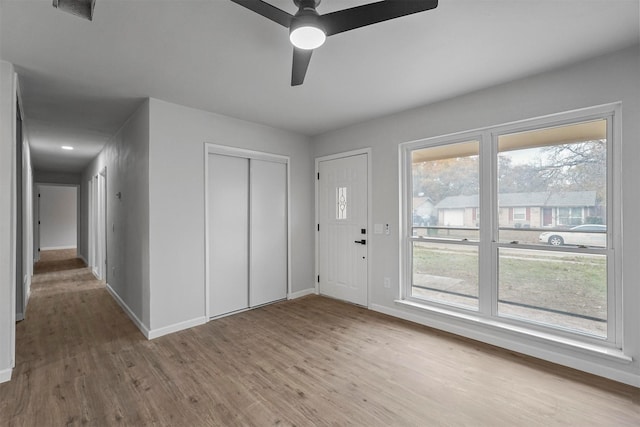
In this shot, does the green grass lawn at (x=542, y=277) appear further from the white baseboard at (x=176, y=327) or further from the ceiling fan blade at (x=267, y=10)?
the white baseboard at (x=176, y=327)

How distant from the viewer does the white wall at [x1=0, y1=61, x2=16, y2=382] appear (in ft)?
7.72

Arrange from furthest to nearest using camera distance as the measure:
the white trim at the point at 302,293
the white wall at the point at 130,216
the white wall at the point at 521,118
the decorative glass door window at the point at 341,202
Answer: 1. the white trim at the point at 302,293
2. the decorative glass door window at the point at 341,202
3. the white wall at the point at 130,216
4. the white wall at the point at 521,118

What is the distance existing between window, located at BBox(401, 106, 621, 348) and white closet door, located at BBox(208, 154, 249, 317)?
224 cm

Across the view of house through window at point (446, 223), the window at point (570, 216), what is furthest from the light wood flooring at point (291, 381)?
the window at point (570, 216)

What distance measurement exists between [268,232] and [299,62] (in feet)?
8.97

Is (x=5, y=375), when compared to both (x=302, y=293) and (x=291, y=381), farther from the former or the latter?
(x=302, y=293)

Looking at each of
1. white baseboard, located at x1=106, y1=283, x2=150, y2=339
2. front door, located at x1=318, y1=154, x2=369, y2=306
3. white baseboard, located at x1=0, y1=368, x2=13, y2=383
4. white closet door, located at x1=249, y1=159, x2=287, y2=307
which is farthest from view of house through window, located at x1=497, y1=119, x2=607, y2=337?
white baseboard, located at x1=0, y1=368, x2=13, y2=383

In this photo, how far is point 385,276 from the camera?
3904mm

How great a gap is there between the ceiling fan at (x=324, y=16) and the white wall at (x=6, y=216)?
2.37 m

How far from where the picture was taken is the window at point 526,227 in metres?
2.48

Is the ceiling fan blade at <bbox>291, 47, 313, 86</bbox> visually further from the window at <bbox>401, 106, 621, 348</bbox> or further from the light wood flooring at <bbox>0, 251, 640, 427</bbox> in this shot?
the light wood flooring at <bbox>0, 251, 640, 427</bbox>

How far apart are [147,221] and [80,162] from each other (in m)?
5.61

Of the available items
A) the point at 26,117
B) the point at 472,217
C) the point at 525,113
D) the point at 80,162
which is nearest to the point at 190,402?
the point at 472,217

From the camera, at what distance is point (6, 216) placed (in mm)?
2385
